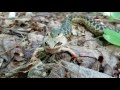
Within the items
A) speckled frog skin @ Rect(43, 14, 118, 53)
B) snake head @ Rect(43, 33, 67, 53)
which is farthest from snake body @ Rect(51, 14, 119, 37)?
snake head @ Rect(43, 33, 67, 53)

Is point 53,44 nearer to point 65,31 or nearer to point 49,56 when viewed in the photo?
point 49,56

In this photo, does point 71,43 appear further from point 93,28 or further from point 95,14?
point 95,14

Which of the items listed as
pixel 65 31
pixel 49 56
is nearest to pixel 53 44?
pixel 49 56

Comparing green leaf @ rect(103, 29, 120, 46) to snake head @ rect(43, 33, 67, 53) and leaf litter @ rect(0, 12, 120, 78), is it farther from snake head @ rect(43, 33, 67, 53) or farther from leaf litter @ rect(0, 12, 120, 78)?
snake head @ rect(43, 33, 67, 53)

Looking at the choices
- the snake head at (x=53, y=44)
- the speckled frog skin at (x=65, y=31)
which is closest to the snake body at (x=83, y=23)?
the speckled frog skin at (x=65, y=31)

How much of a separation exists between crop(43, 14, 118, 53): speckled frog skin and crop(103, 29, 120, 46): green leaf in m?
0.09

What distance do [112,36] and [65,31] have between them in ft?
1.38

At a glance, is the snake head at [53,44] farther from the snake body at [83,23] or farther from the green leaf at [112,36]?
the green leaf at [112,36]

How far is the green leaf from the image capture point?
2.64 m

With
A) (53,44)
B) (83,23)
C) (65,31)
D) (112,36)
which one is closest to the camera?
(53,44)

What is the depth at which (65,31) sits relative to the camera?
2.84m
